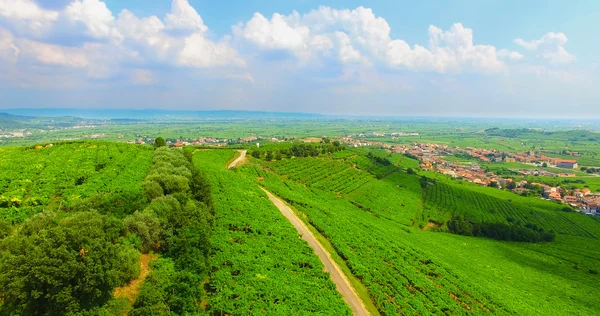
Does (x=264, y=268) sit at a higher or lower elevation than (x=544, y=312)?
higher

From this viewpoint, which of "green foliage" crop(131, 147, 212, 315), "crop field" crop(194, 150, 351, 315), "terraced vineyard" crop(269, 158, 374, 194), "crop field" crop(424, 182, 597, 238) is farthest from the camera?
"crop field" crop(424, 182, 597, 238)

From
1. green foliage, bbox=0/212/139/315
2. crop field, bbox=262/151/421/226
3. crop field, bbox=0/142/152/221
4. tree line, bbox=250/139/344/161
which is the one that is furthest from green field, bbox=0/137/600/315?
tree line, bbox=250/139/344/161

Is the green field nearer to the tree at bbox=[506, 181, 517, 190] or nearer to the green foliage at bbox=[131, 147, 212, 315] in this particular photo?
the green foliage at bbox=[131, 147, 212, 315]

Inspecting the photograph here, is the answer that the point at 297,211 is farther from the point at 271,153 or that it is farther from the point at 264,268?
the point at 271,153

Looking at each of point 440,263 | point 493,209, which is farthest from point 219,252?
point 493,209

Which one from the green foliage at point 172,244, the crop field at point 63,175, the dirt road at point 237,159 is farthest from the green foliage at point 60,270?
the dirt road at point 237,159

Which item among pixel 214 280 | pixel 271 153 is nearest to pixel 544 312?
pixel 214 280

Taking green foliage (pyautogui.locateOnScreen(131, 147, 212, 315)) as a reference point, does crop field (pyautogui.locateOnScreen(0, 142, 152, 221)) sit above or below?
above
